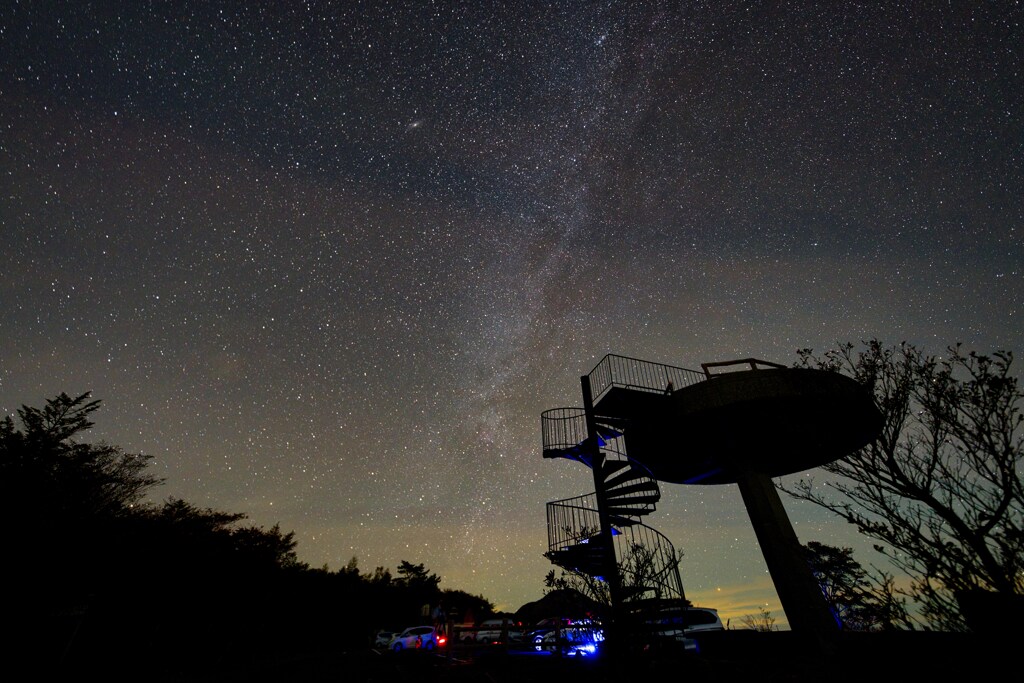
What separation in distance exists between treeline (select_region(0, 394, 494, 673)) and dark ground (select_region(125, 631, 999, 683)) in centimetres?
284

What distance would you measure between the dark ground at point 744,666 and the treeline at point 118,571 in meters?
2.84

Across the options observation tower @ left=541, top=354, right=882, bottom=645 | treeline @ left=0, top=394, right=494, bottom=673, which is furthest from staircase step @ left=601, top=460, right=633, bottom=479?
treeline @ left=0, top=394, right=494, bottom=673

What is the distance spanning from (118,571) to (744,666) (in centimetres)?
2155

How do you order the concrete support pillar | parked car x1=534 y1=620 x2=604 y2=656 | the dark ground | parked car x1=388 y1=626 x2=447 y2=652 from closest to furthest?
the dark ground → parked car x1=534 y1=620 x2=604 y2=656 → the concrete support pillar → parked car x1=388 y1=626 x2=447 y2=652

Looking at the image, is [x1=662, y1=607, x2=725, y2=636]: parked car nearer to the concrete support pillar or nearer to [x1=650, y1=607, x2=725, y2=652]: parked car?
[x1=650, y1=607, x2=725, y2=652]: parked car

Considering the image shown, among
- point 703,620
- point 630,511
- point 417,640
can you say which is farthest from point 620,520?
point 417,640

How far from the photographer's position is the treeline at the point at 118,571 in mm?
13219

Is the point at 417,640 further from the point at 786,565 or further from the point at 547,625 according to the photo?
the point at 786,565

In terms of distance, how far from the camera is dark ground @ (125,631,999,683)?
5.39 meters

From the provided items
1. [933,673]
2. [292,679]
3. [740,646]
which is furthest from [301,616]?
[933,673]

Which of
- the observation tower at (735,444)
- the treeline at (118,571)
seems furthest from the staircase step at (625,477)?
the treeline at (118,571)

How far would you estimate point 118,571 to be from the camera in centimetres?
1800

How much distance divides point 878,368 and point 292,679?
58.6 ft

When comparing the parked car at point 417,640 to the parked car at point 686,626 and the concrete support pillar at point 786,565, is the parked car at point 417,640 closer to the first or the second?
the parked car at point 686,626
